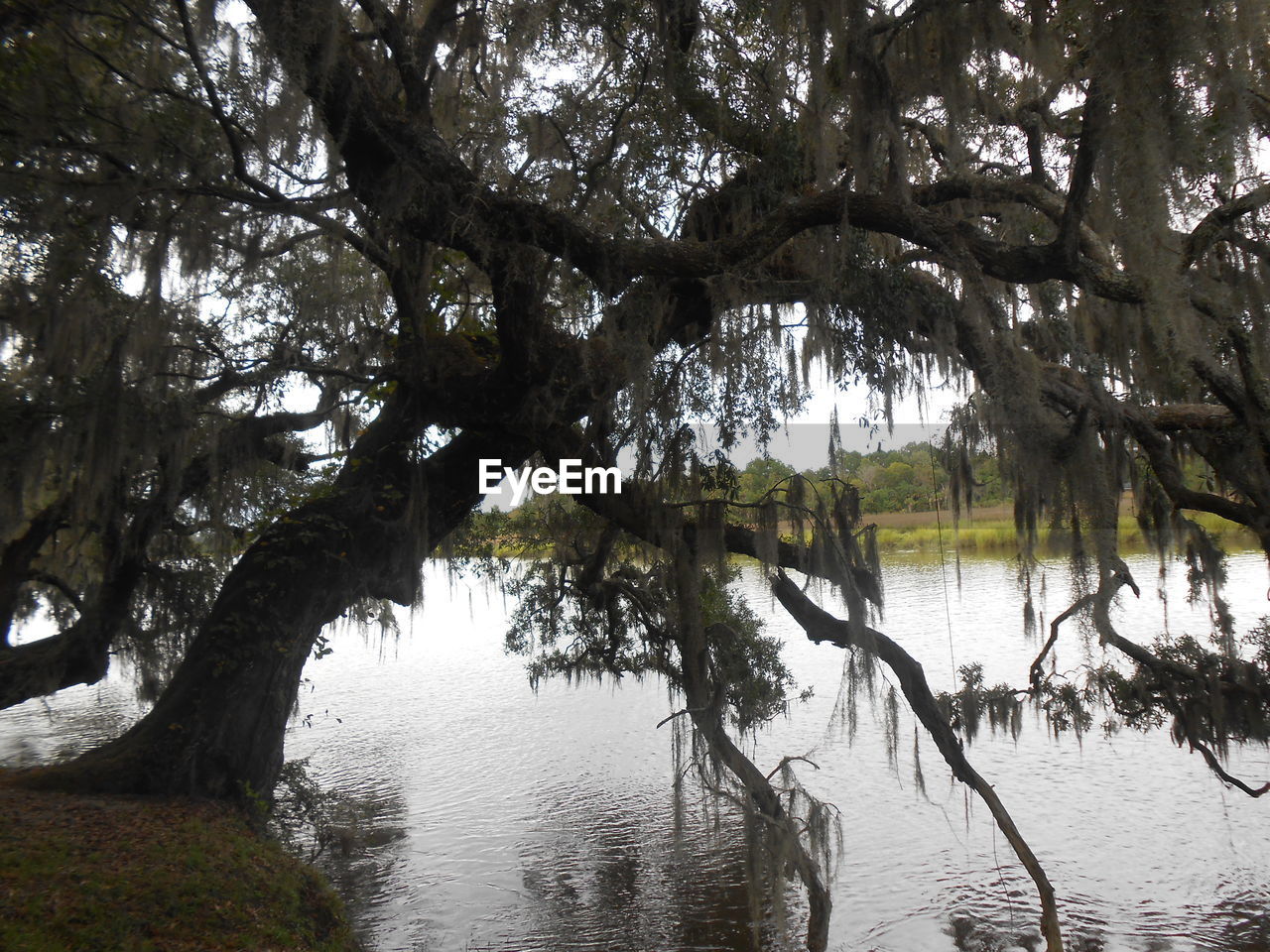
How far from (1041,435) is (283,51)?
455 centimetres

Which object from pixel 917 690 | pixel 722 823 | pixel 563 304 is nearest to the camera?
pixel 917 690

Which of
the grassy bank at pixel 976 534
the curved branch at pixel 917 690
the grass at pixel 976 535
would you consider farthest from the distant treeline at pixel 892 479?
the grass at pixel 976 535

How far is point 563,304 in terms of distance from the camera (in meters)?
7.05

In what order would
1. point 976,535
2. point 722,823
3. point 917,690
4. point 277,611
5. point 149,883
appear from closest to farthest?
point 149,883 → point 917,690 → point 277,611 → point 722,823 → point 976,535

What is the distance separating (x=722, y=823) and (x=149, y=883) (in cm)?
617

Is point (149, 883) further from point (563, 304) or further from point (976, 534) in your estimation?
point (976, 534)

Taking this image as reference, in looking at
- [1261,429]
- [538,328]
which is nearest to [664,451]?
[538,328]

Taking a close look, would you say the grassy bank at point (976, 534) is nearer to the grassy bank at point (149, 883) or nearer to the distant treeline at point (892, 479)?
the distant treeline at point (892, 479)

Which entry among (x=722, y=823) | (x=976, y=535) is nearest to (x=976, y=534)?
(x=976, y=535)

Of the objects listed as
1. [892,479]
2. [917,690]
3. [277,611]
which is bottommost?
[917,690]

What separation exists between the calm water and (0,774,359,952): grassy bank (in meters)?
2.13

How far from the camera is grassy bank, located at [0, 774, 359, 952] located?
3805 mm

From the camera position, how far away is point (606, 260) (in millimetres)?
5109

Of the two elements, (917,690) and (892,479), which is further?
(892,479)
